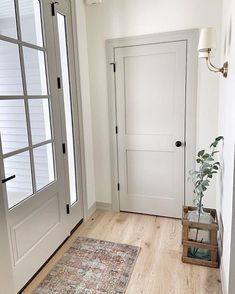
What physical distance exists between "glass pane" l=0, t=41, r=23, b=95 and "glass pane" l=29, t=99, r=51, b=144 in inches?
7.6

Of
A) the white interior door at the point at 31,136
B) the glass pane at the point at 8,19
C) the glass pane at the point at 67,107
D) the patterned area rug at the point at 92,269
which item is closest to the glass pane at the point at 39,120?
the white interior door at the point at 31,136

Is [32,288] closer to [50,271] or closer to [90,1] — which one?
[50,271]

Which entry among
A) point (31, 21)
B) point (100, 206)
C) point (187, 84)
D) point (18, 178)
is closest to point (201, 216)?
point (187, 84)

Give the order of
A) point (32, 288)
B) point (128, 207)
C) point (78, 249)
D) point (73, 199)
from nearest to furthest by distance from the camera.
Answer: point (32, 288) < point (78, 249) < point (73, 199) < point (128, 207)

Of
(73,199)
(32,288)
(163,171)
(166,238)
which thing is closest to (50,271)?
(32,288)

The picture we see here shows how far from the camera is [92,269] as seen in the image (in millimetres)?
2184

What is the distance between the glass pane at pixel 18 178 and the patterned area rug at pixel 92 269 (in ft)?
2.44

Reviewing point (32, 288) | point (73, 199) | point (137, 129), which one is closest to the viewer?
point (32, 288)

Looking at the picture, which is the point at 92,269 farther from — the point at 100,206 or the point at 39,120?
the point at 39,120

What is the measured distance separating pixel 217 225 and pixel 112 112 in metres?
1.70

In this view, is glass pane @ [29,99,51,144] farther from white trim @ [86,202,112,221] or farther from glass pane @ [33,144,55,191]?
white trim @ [86,202,112,221]

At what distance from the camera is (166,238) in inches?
104

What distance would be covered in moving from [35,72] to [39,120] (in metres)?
0.41

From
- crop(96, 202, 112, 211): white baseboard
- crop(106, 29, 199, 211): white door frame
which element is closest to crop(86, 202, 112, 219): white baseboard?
crop(96, 202, 112, 211): white baseboard
